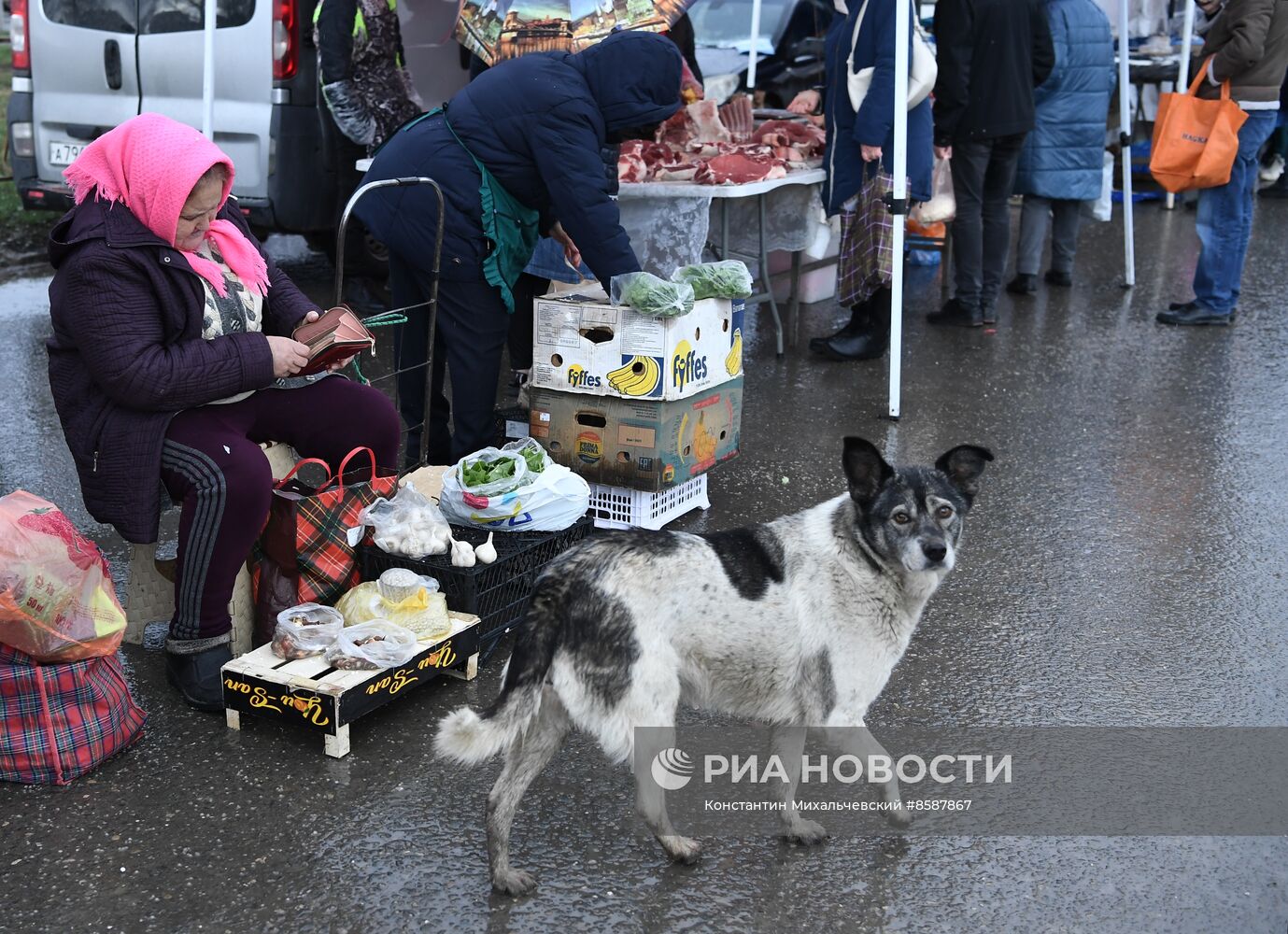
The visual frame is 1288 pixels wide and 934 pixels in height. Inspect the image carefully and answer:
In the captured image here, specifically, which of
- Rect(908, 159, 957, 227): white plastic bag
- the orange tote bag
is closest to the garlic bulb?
Rect(908, 159, 957, 227): white plastic bag

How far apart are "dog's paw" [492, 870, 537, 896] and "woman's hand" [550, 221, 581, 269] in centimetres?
332

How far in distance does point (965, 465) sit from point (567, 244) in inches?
118

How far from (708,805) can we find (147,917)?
1.42 m

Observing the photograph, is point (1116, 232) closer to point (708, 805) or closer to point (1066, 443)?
point (1066, 443)

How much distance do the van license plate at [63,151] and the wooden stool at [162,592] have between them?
15.7ft

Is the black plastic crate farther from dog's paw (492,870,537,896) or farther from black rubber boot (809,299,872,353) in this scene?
black rubber boot (809,299,872,353)

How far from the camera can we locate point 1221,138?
786cm

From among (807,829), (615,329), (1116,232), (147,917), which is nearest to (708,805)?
(807,829)

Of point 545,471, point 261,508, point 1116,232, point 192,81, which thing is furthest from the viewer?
point 1116,232

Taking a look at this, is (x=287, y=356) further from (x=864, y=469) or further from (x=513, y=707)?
(x=864, y=469)

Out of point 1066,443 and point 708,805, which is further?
point 1066,443

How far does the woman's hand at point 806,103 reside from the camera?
29.9 feet

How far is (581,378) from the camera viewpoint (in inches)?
201

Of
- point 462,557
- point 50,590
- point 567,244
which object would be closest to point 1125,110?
point 567,244
